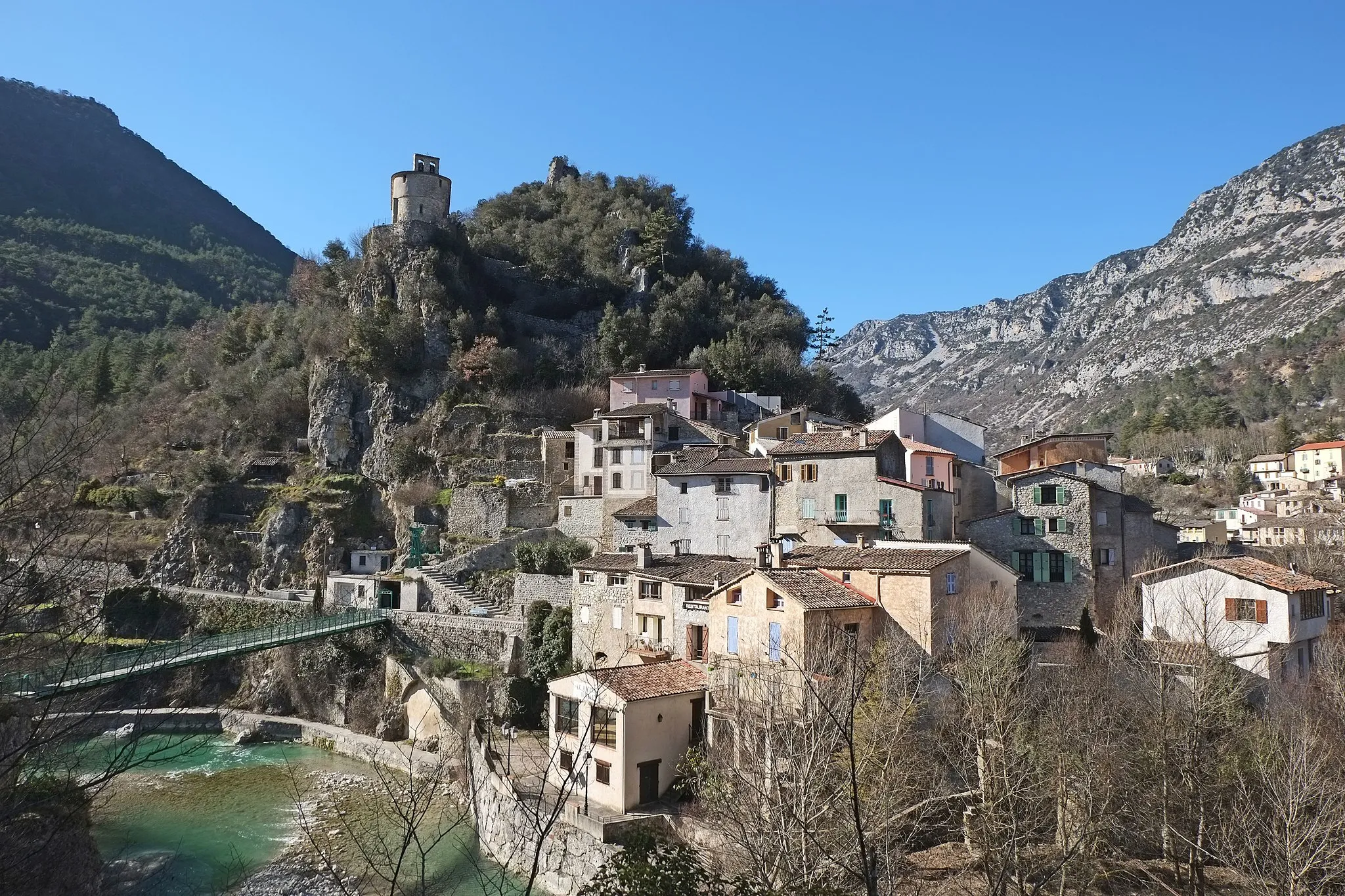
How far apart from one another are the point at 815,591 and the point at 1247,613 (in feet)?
40.1

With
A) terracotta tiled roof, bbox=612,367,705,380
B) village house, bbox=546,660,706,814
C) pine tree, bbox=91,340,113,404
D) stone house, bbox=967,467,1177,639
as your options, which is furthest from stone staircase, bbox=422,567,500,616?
pine tree, bbox=91,340,113,404

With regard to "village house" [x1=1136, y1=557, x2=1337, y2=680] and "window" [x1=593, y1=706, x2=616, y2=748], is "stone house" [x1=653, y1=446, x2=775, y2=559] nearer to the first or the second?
"window" [x1=593, y1=706, x2=616, y2=748]

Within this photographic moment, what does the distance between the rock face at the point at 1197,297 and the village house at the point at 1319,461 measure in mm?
47740

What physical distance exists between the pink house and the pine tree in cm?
3785

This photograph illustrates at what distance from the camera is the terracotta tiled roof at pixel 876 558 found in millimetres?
25078

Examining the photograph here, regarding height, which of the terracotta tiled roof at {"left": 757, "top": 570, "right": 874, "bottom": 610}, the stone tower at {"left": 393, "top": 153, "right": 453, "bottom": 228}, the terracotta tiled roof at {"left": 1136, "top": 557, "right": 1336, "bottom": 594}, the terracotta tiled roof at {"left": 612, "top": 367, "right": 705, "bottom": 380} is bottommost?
the terracotta tiled roof at {"left": 757, "top": 570, "right": 874, "bottom": 610}

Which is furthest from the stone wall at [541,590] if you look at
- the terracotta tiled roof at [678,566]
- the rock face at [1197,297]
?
the rock face at [1197,297]

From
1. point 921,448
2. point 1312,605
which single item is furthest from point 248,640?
point 1312,605

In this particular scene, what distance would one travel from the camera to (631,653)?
30188 mm

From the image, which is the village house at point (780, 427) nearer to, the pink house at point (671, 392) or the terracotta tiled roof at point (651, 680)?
the pink house at point (671, 392)

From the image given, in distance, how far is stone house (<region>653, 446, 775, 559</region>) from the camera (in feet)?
117

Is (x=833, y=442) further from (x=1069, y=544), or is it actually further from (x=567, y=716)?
(x=567, y=716)

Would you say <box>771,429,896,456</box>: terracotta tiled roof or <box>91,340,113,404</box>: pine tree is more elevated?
<box>91,340,113,404</box>: pine tree

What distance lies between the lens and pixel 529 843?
2302 cm
